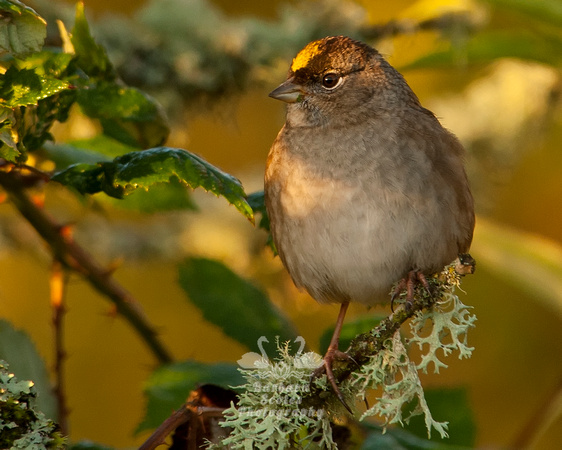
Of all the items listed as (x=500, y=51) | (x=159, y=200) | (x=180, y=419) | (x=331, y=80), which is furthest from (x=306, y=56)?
(x=180, y=419)

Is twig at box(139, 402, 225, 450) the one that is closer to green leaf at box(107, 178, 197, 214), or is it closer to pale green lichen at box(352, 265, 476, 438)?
pale green lichen at box(352, 265, 476, 438)

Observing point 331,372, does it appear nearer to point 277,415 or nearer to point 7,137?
point 277,415

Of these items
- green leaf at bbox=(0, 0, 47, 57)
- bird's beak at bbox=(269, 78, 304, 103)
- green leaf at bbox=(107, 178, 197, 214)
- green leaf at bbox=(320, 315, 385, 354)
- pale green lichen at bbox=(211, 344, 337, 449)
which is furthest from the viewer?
bird's beak at bbox=(269, 78, 304, 103)

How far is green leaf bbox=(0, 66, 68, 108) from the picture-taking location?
1268 mm

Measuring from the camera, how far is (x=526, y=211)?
5.24 m

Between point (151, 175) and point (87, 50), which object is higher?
Answer: point (87, 50)

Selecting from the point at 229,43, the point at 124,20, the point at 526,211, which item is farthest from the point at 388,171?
the point at 526,211

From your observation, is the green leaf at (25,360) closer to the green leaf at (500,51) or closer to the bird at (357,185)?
the bird at (357,185)

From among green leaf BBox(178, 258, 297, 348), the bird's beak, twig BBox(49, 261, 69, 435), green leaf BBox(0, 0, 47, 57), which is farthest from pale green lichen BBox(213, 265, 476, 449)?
the bird's beak

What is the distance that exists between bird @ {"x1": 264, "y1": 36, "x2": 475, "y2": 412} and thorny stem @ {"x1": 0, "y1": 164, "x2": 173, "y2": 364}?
17.0 inches

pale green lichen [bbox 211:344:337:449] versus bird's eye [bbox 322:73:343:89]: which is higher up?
bird's eye [bbox 322:73:343:89]

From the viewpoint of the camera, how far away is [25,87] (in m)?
1.28

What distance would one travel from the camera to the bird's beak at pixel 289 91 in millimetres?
2320

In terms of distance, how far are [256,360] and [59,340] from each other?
0.48 meters
